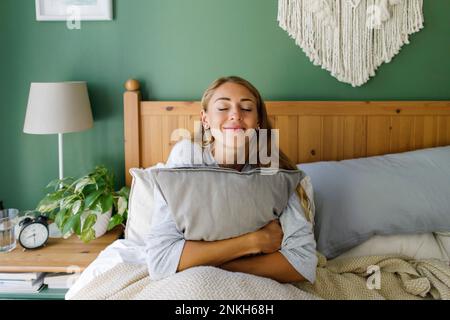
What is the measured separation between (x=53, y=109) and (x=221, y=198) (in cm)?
87

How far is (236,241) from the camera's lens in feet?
3.76

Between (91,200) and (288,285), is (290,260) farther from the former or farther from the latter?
(91,200)

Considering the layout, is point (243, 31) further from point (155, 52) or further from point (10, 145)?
point (10, 145)

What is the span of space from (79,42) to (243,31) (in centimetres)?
68

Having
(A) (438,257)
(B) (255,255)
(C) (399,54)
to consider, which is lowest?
(A) (438,257)

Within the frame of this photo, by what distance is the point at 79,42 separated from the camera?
1.86m

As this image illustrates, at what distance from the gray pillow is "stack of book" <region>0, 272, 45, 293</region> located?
0.69 metres

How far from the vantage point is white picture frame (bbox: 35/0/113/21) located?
71.6 inches

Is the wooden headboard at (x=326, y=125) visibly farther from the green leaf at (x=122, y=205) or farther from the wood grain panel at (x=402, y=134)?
the green leaf at (x=122, y=205)

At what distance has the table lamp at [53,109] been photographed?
1668mm

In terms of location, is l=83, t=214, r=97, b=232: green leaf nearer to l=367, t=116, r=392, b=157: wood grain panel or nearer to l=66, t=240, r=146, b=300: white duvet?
l=66, t=240, r=146, b=300: white duvet

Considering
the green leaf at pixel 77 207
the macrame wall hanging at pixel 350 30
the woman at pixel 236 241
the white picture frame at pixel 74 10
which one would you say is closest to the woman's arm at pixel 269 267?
the woman at pixel 236 241

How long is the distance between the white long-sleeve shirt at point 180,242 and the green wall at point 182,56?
773 mm
